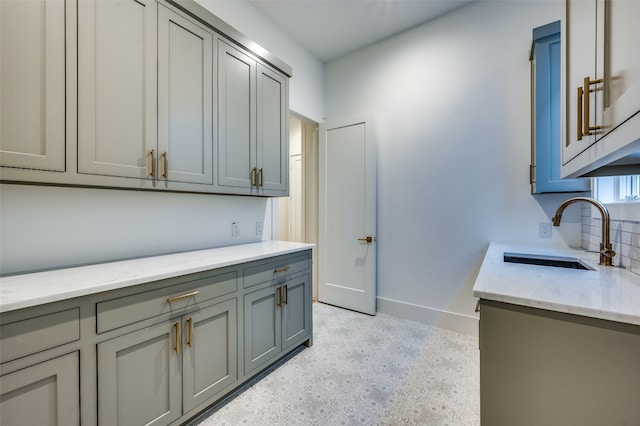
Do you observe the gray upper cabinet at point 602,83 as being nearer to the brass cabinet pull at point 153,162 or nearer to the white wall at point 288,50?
the brass cabinet pull at point 153,162

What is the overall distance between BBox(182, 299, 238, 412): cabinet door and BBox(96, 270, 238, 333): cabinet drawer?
0.09 meters

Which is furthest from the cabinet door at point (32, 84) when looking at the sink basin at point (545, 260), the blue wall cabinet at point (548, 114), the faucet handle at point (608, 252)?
the blue wall cabinet at point (548, 114)

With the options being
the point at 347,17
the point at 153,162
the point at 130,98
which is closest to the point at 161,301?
the point at 153,162

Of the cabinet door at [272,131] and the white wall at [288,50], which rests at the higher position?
the white wall at [288,50]

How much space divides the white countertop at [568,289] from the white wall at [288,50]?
8.31ft

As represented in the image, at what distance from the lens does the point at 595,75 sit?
2.92 ft

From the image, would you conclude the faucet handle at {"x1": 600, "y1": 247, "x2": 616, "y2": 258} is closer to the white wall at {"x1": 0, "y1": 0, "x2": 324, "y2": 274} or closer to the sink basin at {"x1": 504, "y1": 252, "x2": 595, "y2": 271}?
the sink basin at {"x1": 504, "y1": 252, "x2": 595, "y2": 271}

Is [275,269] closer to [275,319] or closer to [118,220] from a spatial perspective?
[275,319]

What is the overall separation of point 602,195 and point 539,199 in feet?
1.51

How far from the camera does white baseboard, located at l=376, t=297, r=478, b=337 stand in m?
2.44

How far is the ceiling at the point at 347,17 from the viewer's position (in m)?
2.42

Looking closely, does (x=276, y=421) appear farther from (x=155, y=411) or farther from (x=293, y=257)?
(x=293, y=257)

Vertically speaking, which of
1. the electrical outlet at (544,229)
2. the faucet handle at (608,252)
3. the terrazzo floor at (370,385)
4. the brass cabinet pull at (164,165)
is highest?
the brass cabinet pull at (164,165)

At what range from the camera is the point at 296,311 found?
2092 millimetres
